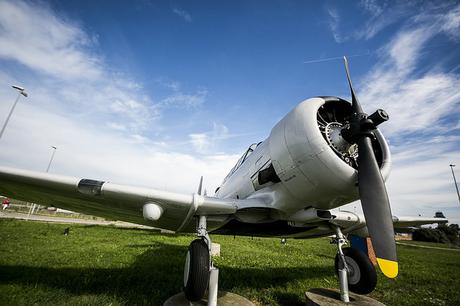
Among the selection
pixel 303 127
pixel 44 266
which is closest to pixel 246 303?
pixel 303 127

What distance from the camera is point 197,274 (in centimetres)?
312

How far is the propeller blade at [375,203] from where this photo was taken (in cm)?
278

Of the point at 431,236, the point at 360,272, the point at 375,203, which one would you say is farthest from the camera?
the point at 431,236

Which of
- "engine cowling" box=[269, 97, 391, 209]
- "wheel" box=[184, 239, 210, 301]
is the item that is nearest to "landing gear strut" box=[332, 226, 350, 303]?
"engine cowling" box=[269, 97, 391, 209]

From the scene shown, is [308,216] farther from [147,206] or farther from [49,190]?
[49,190]

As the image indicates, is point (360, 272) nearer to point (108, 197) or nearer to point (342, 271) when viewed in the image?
point (342, 271)

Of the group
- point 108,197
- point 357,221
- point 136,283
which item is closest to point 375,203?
point 357,221

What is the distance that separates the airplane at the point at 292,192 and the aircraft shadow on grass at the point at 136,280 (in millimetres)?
1196

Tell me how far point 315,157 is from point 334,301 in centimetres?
251

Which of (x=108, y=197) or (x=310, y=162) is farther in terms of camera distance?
(x=108, y=197)

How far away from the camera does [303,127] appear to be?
10.7 feet

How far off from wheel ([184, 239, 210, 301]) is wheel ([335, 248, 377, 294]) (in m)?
2.87

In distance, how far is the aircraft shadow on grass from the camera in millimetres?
4105

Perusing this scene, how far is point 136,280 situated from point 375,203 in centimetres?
492
